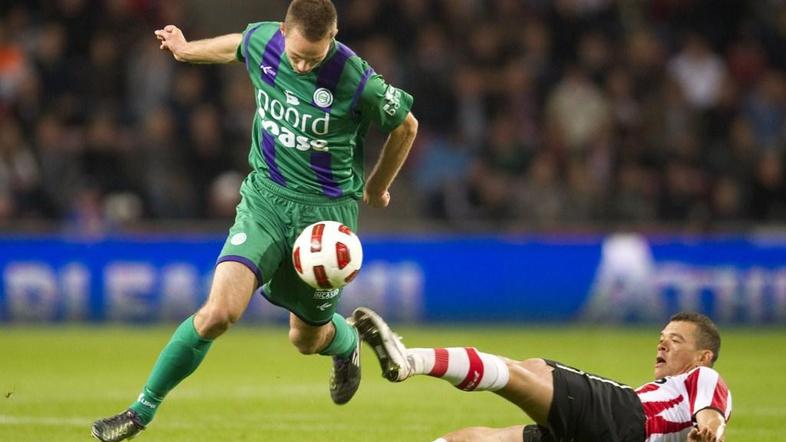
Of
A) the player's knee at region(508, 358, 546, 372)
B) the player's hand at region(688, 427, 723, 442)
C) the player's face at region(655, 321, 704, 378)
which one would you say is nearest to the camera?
the player's hand at region(688, 427, 723, 442)

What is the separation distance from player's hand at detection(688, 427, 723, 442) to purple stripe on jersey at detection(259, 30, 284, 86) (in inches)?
112

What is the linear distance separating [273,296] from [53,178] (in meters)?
8.45

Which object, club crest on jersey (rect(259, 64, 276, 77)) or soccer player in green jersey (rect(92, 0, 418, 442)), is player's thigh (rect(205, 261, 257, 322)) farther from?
club crest on jersey (rect(259, 64, 276, 77))

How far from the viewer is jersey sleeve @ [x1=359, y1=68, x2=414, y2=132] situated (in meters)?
6.93

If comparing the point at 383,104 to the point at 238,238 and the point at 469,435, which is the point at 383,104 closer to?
the point at 238,238

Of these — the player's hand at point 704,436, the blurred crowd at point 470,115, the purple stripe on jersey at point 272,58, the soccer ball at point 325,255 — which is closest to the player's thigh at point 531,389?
the player's hand at point 704,436

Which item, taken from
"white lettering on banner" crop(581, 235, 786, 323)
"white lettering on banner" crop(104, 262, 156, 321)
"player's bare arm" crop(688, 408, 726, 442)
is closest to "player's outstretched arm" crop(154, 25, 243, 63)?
"player's bare arm" crop(688, 408, 726, 442)

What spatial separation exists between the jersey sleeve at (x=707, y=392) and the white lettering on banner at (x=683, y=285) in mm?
8602

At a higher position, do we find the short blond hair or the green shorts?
the short blond hair

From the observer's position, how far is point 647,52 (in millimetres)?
16719

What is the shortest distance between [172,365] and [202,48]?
1.76 meters

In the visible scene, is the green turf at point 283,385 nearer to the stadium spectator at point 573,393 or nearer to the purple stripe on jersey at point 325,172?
the purple stripe on jersey at point 325,172

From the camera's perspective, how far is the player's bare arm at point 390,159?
7082 millimetres

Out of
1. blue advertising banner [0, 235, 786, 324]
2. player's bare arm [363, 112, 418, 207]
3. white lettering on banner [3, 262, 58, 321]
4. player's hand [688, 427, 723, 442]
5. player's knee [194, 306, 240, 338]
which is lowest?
player's hand [688, 427, 723, 442]
